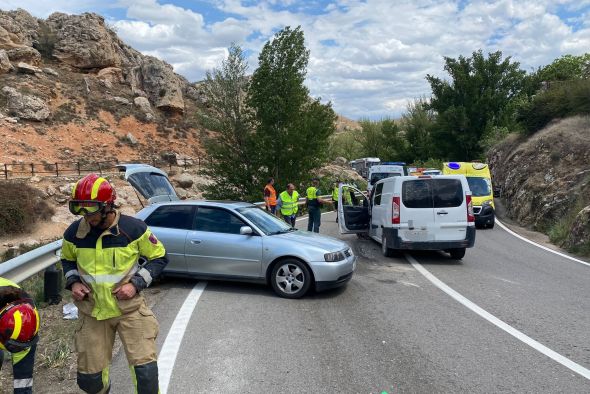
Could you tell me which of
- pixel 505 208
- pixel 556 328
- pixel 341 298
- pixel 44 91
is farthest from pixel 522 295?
pixel 44 91

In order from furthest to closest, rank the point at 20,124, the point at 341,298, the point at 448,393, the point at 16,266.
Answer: the point at 20,124 < the point at 341,298 < the point at 16,266 < the point at 448,393

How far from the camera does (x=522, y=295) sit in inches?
302

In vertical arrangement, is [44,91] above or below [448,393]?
above

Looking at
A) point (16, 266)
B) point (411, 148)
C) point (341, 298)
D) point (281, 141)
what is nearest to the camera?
point (16, 266)

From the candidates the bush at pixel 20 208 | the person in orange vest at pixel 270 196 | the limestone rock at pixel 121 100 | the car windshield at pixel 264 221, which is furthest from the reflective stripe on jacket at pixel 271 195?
the limestone rock at pixel 121 100

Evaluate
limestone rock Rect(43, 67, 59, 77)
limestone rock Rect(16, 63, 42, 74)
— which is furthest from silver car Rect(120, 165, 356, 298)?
limestone rock Rect(43, 67, 59, 77)

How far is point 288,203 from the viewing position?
13.7m

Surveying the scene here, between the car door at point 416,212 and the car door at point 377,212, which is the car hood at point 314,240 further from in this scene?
the car door at point 377,212

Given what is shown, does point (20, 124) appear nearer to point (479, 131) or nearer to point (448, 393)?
point (479, 131)

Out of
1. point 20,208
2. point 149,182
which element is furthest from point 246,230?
point 20,208

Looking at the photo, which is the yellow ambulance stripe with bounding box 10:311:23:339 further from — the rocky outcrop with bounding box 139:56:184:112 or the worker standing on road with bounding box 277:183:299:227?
the rocky outcrop with bounding box 139:56:184:112

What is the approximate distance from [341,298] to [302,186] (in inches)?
670

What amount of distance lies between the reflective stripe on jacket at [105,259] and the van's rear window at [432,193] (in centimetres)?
796

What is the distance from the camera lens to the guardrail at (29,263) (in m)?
5.61
